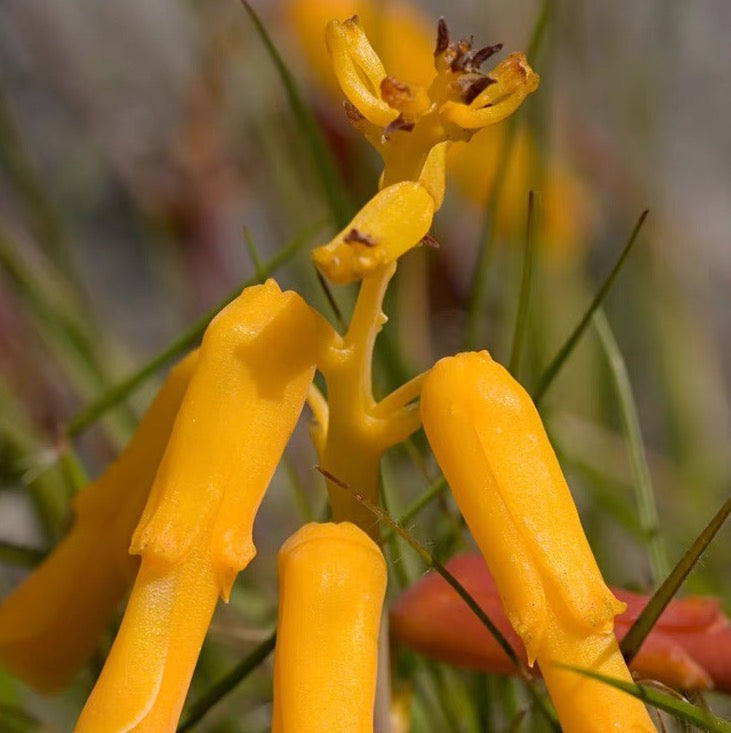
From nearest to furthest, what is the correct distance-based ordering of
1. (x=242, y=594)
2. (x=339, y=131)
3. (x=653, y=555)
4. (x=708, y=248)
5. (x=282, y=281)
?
(x=653, y=555)
(x=242, y=594)
(x=339, y=131)
(x=282, y=281)
(x=708, y=248)

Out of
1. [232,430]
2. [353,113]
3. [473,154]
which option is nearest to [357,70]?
[353,113]

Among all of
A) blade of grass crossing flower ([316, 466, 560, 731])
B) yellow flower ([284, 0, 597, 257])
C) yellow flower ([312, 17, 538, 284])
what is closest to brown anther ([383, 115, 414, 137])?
yellow flower ([312, 17, 538, 284])

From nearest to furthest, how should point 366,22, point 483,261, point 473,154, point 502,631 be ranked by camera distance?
point 502,631
point 483,261
point 366,22
point 473,154

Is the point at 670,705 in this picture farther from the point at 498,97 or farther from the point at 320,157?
the point at 320,157

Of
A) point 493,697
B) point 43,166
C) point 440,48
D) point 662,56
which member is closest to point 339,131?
point 662,56

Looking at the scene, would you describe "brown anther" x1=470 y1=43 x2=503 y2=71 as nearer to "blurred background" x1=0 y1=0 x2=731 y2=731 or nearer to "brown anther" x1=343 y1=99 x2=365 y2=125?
"brown anther" x1=343 y1=99 x2=365 y2=125

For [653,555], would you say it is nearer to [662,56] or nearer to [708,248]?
[662,56]
